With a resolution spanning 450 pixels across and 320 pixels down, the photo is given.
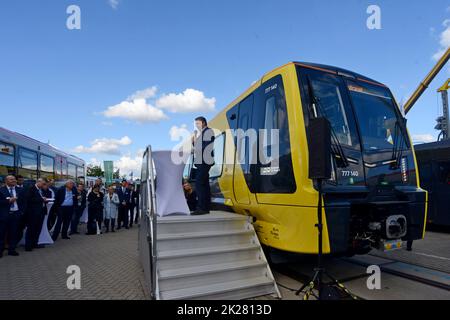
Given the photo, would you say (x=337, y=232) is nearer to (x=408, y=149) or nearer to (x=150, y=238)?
(x=408, y=149)

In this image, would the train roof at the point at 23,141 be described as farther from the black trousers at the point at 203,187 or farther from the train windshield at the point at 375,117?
the train windshield at the point at 375,117

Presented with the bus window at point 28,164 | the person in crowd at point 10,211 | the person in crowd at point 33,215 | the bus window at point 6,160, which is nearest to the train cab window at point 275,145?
the person in crowd at point 10,211

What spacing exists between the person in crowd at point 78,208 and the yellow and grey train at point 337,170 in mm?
7833

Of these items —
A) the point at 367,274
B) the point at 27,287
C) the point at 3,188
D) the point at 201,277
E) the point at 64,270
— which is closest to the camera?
the point at 201,277

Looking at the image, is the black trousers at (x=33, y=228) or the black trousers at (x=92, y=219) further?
the black trousers at (x=92, y=219)

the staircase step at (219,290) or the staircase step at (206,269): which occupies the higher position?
the staircase step at (206,269)

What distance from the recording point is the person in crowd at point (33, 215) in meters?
7.36

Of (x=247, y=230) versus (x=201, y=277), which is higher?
(x=247, y=230)

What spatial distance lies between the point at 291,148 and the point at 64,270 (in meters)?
4.73

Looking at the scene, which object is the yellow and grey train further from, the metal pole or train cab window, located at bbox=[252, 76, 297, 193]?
the metal pole

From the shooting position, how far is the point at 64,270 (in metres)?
5.57

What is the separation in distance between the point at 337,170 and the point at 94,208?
8.61 m

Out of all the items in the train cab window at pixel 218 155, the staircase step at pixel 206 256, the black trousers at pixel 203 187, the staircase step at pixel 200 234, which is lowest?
the staircase step at pixel 206 256
